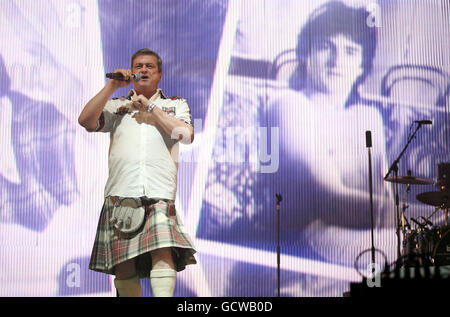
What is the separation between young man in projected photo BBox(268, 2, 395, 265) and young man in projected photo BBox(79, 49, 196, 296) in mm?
1827

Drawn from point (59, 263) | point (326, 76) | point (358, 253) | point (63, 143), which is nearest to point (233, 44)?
point (326, 76)

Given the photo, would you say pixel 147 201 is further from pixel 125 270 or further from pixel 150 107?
pixel 150 107

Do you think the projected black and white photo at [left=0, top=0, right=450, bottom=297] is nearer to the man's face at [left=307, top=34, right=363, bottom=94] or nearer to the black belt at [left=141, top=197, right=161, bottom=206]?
the man's face at [left=307, top=34, right=363, bottom=94]

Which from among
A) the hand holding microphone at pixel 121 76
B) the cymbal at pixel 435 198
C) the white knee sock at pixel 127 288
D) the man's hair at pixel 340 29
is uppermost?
the man's hair at pixel 340 29

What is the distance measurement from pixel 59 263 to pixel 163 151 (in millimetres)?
2113

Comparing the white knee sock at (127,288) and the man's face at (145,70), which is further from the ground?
the man's face at (145,70)

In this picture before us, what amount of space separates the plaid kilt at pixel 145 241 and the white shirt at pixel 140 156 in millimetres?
89

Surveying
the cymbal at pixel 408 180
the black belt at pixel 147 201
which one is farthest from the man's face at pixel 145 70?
the cymbal at pixel 408 180

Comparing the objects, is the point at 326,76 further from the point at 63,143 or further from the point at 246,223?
the point at 63,143

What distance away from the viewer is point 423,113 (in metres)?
4.88

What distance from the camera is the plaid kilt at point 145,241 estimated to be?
9.22 ft

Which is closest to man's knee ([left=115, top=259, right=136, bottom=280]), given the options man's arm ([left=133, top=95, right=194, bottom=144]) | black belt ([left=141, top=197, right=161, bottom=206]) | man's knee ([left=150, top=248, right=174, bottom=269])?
man's knee ([left=150, top=248, right=174, bottom=269])

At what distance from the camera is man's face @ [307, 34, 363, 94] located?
15.9ft

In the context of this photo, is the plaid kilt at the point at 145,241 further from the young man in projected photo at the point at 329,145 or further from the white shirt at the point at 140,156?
the young man in projected photo at the point at 329,145
